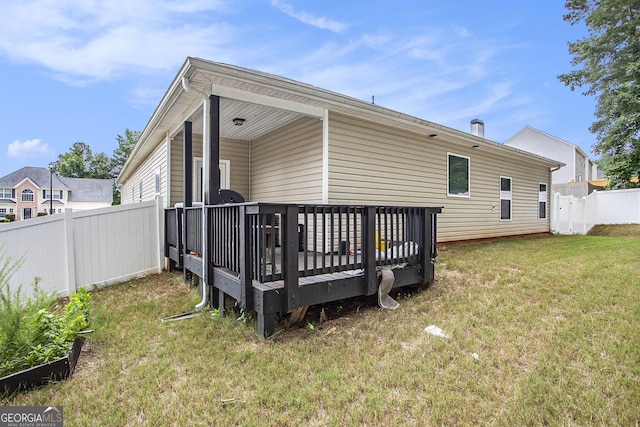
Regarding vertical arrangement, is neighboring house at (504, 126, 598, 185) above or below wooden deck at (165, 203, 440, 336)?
above

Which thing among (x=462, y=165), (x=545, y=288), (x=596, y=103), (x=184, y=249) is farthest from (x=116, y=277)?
(x=596, y=103)

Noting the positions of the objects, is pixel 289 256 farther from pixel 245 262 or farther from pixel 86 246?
pixel 86 246

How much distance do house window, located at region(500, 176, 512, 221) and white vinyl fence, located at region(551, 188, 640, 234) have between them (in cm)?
336

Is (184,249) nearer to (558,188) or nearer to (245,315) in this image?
(245,315)

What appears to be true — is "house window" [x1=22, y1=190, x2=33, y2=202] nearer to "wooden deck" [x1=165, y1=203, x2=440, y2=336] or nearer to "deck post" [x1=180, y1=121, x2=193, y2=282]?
"deck post" [x1=180, y1=121, x2=193, y2=282]

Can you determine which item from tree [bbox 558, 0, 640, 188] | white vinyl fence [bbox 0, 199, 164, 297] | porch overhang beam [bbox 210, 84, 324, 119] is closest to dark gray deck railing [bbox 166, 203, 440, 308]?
white vinyl fence [bbox 0, 199, 164, 297]

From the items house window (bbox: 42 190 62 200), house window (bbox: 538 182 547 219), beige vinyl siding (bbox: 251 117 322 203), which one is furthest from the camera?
house window (bbox: 42 190 62 200)

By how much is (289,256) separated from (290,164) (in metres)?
3.70

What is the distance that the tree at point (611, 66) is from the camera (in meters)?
11.4

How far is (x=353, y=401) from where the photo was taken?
6.57 feet

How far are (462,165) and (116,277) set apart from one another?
8.14 metres

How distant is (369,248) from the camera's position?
359cm

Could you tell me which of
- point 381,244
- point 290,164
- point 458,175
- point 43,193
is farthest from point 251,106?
point 43,193

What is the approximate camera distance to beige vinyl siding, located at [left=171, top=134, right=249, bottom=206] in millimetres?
6730
